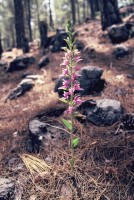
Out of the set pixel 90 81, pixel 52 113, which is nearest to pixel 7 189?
pixel 52 113

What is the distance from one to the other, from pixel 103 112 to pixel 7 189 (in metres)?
2.06

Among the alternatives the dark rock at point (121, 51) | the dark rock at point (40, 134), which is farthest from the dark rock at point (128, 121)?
the dark rock at point (121, 51)

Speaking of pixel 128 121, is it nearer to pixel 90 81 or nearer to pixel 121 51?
pixel 90 81

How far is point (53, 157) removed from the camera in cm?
384

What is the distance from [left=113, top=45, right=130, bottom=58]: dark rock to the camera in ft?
26.7

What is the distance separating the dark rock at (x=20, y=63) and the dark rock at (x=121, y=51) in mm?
3378

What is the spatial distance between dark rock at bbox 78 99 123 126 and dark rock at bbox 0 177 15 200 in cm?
176

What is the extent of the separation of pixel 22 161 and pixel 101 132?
129cm

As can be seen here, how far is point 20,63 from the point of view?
32.9 ft

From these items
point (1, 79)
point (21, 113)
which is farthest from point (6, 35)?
point (21, 113)

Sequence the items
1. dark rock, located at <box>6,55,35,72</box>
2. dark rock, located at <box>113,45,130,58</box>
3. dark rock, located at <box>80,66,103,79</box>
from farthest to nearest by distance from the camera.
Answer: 1. dark rock, located at <box>6,55,35,72</box>
2. dark rock, located at <box>113,45,130,58</box>
3. dark rock, located at <box>80,66,103,79</box>

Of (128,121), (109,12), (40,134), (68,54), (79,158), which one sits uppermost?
(109,12)

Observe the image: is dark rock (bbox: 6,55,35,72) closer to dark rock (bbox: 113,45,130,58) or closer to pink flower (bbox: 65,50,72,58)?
dark rock (bbox: 113,45,130,58)

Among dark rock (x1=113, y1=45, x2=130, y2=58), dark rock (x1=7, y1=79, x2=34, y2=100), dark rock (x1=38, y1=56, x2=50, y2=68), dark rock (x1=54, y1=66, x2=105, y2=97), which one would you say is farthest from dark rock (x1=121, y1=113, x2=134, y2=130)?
dark rock (x1=38, y1=56, x2=50, y2=68)
